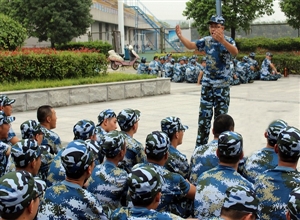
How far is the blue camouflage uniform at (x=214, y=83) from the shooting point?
20.5ft

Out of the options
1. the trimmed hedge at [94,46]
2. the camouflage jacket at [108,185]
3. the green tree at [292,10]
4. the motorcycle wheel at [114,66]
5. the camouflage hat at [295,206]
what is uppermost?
the green tree at [292,10]

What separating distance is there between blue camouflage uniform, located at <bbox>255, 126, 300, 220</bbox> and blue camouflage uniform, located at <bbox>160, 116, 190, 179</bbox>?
0.98 m

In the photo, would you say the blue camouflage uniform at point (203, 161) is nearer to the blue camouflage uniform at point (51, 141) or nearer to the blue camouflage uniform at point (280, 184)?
the blue camouflage uniform at point (280, 184)

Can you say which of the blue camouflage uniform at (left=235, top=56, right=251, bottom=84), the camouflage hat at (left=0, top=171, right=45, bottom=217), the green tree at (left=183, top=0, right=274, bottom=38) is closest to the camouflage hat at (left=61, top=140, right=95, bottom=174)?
the camouflage hat at (left=0, top=171, right=45, bottom=217)

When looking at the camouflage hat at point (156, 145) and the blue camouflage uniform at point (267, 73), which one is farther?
the blue camouflage uniform at point (267, 73)

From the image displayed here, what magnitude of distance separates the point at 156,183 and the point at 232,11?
71.3 feet

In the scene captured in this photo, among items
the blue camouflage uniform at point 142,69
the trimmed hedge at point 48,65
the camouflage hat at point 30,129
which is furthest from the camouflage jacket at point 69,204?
the blue camouflage uniform at point 142,69

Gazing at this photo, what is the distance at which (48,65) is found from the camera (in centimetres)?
1211

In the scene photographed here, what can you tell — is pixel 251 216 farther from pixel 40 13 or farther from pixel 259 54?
pixel 40 13

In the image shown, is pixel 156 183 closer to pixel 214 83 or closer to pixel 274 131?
pixel 274 131

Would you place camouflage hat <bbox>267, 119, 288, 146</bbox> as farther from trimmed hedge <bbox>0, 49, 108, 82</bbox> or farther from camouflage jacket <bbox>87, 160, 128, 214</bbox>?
trimmed hedge <bbox>0, 49, 108, 82</bbox>

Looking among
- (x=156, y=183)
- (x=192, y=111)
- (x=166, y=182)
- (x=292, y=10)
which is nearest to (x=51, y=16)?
(x=292, y=10)

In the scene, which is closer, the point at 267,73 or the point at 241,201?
the point at 241,201

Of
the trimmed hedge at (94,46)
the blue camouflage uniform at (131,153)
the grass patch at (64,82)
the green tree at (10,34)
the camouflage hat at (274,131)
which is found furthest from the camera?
the trimmed hedge at (94,46)
